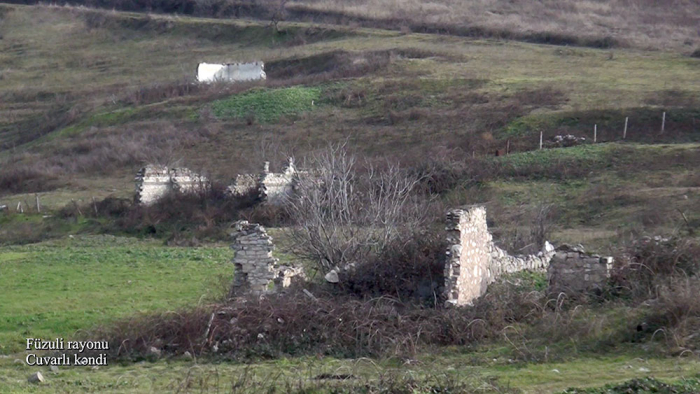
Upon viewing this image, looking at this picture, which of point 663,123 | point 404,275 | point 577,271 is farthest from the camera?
point 663,123

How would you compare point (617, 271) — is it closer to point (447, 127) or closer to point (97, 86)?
point (447, 127)

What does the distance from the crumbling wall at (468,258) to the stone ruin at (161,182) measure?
20.2 m

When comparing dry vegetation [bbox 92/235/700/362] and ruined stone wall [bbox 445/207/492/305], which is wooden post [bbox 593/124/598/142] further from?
dry vegetation [bbox 92/235/700/362]

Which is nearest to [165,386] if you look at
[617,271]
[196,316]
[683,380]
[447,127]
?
[196,316]

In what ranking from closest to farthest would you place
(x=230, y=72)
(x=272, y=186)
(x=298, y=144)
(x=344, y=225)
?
(x=344, y=225) < (x=272, y=186) < (x=298, y=144) < (x=230, y=72)

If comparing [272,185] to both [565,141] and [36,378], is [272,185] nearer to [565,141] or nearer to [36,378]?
[565,141]

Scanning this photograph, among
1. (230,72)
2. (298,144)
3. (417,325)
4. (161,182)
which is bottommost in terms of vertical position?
(230,72)

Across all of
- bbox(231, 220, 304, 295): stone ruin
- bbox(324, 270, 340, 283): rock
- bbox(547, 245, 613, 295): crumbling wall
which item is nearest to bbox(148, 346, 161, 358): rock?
bbox(324, 270, 340, 283): rock

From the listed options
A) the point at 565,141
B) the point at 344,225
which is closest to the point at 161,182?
the point at 565,141

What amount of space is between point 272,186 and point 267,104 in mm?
17166

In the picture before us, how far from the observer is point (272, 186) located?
36469 mm

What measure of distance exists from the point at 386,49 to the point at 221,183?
2748 cm

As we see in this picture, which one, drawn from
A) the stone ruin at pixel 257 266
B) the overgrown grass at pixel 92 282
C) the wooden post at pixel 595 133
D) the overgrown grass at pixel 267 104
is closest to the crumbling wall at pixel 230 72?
the overgrown grass at pixel 267 104

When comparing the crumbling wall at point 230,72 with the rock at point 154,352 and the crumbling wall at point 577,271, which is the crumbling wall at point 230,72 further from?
the rock at point 154,352
